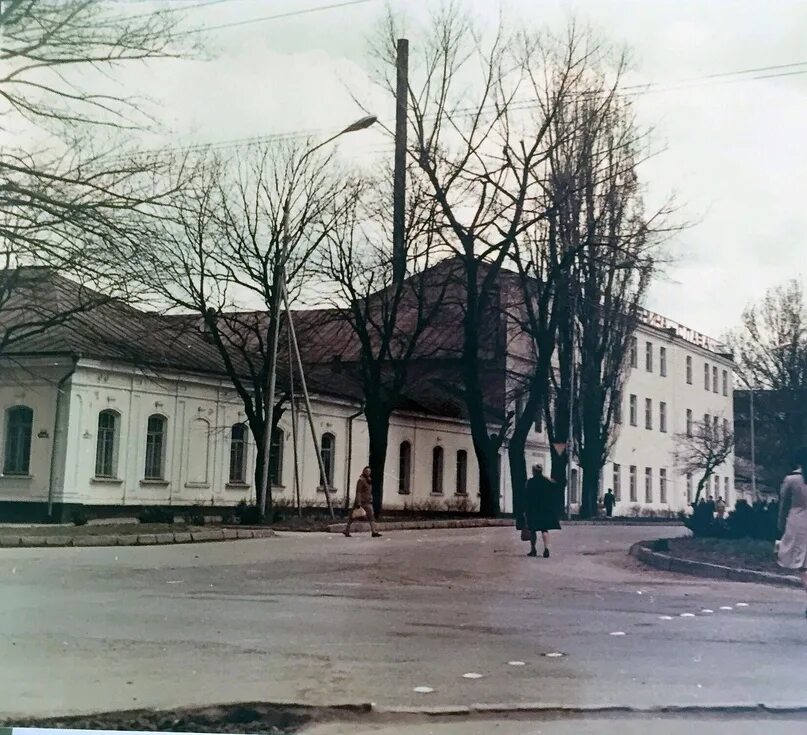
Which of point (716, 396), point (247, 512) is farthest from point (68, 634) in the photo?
point (716, 396)

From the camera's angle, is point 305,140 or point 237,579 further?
point 305,140

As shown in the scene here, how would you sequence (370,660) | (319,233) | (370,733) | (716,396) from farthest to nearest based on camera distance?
(319,233) → (716,396) → (370,660) → (370,733)

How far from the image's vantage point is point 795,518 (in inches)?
168

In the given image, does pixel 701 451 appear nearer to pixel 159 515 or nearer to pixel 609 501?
pixel 609 501

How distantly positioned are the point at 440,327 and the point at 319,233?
862 mm

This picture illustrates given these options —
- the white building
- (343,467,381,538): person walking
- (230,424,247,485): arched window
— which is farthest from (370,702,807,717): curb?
(230,424,247,485): arched window

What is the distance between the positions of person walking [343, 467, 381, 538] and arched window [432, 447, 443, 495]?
34 centimetres

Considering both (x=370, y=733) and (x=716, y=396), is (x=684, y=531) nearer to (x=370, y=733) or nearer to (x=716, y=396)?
(x=716, y=396)

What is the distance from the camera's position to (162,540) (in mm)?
4957

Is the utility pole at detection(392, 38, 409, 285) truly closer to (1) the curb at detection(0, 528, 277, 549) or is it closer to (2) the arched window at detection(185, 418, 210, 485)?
(2) the arched window at detection(185, 418, 210, 485)

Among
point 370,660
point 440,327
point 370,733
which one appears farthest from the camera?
point 440,327

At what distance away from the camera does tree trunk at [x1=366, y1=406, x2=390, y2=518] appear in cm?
495

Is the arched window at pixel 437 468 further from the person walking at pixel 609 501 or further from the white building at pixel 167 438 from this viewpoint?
the person walking at pixel 609 501

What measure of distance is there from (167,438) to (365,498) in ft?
3.41
